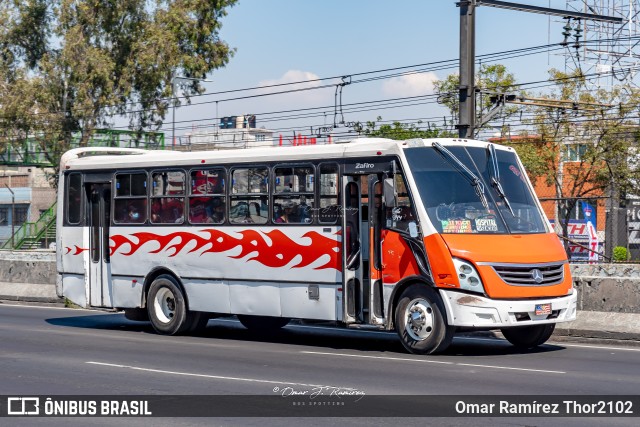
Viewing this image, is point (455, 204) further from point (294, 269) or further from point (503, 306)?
point (294, 269)

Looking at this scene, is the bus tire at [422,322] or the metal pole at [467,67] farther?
the metal pole at [467,67]

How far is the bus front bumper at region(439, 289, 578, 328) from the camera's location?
1442 centimetres

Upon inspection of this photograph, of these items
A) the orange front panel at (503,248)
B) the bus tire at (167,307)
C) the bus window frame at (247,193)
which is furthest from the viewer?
the bus tire at (167,307)

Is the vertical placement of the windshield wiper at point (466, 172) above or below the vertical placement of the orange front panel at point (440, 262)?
above

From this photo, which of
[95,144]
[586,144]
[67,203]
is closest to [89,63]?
[95,144]

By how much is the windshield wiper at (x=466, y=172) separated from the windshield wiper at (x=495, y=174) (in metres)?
0.25

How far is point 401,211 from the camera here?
607 inches

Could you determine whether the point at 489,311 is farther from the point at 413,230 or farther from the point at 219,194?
the point at 219,194

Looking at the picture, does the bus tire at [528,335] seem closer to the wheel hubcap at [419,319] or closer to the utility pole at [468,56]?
the wheel hubcap at [419,319]

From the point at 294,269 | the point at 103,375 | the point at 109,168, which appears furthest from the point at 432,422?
the point at 109,168

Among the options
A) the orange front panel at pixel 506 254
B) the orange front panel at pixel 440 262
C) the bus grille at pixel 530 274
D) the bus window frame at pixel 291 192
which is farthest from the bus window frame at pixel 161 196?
the bus grille at pixel 530 274

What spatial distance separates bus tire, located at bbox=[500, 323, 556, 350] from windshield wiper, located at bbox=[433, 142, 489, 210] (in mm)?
1993

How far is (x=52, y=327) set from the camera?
2038 cm

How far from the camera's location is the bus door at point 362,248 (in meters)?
15.7
